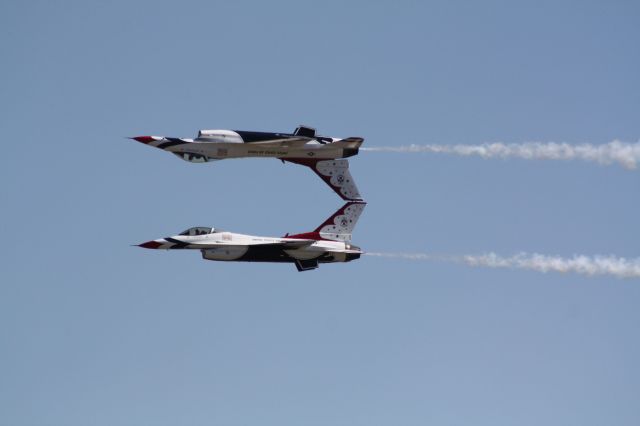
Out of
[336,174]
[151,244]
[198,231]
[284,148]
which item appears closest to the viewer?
[151,244]

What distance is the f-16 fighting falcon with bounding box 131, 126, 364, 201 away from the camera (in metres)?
100

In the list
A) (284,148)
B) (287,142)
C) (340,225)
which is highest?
(287,142)

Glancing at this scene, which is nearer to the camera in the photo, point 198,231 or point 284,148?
point 198,231

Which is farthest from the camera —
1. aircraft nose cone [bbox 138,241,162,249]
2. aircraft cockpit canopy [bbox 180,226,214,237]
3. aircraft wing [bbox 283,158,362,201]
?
aircraft wing [bbox 283,158,362,201]

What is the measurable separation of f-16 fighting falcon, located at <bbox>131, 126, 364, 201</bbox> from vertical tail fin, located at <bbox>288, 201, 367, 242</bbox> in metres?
0.63

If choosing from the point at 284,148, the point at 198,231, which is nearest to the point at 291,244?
the point at 198,231

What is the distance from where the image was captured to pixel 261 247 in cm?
9794

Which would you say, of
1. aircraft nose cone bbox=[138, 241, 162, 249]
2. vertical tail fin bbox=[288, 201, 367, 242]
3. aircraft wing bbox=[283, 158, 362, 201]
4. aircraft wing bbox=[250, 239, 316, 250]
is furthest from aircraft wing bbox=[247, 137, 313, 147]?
aircraft nose cone bbox=[138, 241, 162, 249]

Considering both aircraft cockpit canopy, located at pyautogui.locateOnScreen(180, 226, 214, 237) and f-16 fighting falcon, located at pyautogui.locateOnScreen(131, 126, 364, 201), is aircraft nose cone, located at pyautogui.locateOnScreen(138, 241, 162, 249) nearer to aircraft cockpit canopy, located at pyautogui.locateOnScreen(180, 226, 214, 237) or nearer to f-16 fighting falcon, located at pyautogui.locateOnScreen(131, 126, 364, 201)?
aircraft cockpit canopy, located at pyautogui.locateOnScreen(180, 226, 214, 237)

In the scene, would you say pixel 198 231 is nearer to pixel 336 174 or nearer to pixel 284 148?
pixel 284 148

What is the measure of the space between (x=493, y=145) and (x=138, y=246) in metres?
21.4

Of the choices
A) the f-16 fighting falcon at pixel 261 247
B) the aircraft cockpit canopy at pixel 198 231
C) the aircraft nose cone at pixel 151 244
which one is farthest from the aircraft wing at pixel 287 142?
the aircraft nose cone at pixel 151 244

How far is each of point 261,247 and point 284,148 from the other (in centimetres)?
623

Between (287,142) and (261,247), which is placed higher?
(287,142)
